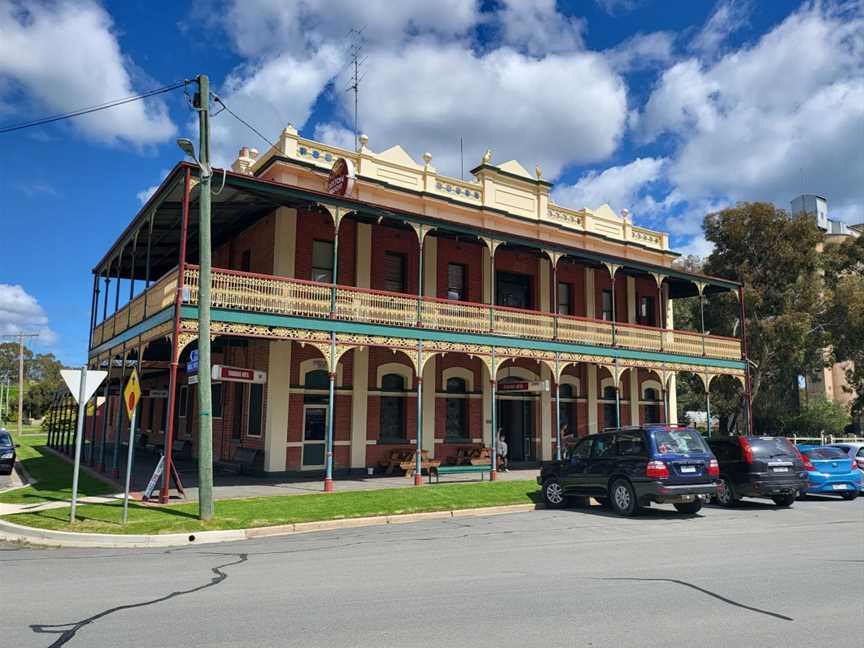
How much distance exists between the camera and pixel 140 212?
17.5 meters

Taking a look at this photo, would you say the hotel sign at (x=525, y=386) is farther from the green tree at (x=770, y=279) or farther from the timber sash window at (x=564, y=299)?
the green tree at (x=770, y=279)

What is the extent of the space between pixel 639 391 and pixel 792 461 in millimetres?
13295

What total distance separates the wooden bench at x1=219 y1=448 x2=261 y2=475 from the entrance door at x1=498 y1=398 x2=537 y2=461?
9213 millimetres

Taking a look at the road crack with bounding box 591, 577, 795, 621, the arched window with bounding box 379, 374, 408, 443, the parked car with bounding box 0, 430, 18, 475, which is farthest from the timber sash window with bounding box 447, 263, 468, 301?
the road crack with bounding box 591, 577, 795, 621

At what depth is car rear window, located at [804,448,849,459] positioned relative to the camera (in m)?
16.4

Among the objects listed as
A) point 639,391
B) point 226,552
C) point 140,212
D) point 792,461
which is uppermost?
point 140,212

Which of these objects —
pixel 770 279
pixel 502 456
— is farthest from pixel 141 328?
pixel 770 279

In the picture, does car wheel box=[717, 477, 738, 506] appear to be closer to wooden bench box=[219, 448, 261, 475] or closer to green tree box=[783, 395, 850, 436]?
wooden bench box=[219, 448, 261, 475]

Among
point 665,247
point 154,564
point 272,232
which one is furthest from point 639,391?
point 154,564

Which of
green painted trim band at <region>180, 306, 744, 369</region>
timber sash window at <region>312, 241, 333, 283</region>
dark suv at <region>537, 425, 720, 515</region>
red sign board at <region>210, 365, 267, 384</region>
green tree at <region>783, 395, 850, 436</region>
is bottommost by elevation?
dark suv at <region>537, 425, 720, 515</region>

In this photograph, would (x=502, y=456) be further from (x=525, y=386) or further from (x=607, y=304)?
(x=607, y=304)

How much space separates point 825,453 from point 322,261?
14.4 m

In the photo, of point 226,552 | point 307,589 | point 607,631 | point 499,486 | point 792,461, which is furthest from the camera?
point 499,486

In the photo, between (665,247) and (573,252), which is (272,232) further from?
(665,247)
